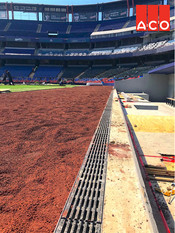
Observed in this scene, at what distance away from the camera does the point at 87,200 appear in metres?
2.08

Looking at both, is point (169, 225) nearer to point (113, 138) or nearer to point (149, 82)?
point (113, 138)

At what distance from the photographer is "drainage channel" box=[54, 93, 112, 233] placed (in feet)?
5.55

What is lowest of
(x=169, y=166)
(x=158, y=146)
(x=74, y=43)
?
(x=169, y=166)

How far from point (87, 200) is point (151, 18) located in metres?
38.7

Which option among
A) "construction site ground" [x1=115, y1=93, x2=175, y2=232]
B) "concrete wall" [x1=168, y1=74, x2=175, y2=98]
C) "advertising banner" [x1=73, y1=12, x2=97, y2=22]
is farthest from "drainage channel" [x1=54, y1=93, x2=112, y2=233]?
"advertising banner" [x1=73, y1=12, x2=97, y2=22]

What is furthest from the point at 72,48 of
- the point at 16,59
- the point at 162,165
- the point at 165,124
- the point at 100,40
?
the point at 162,165

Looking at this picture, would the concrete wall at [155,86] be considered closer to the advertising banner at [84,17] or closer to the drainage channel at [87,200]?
the drainage channel at [87,200]

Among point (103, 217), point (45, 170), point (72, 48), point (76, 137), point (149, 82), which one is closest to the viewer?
point (103, 217)

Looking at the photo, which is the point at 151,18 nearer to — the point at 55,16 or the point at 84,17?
the point at 84,17

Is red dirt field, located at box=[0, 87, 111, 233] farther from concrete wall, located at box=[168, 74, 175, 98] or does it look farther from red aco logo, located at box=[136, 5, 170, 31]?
red aco logo, located at box=[136, 5, 170, 31]

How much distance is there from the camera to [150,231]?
157 cm

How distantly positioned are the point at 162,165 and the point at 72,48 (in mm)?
55576

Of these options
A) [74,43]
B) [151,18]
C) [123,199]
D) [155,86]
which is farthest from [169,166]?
[74,43]

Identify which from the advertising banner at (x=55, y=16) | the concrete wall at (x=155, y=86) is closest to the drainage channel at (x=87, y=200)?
the concrete wall at (x=155, y=86)
